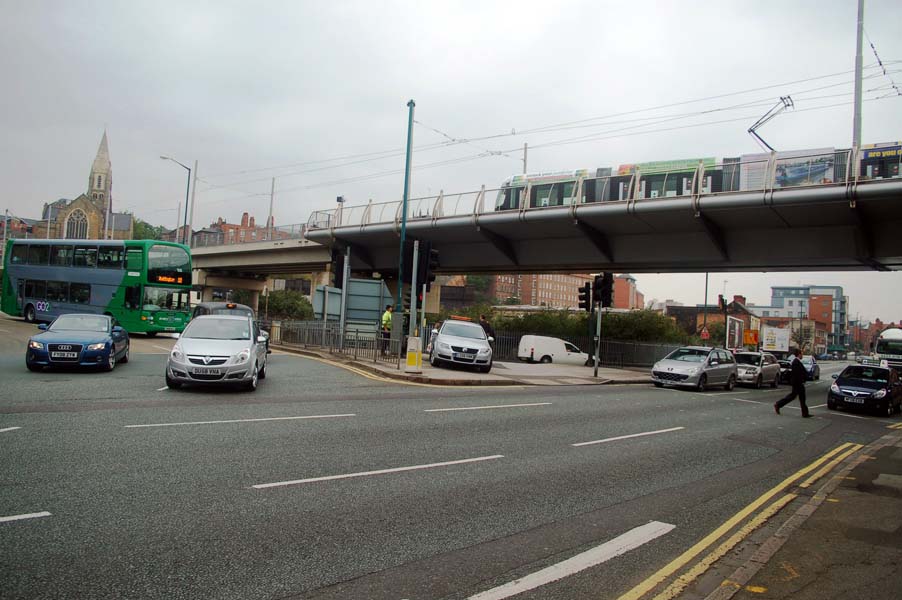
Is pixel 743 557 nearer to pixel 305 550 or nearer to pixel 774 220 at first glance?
pixel 305 550

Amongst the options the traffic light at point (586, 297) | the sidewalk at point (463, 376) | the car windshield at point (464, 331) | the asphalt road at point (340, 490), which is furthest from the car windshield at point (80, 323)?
the traffic light at point (586, 297)

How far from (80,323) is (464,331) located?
A: 37.6ft

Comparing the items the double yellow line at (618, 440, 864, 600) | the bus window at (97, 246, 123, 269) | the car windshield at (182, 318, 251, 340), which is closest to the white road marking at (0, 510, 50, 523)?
the double yellow line at (618, 440, 864, 600)

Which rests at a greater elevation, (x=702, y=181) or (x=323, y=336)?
(x=702, y=181)

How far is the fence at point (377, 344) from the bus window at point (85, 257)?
26.5 ft

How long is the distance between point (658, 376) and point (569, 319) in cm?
2320

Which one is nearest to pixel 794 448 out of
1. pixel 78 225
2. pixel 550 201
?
pixel 550 201

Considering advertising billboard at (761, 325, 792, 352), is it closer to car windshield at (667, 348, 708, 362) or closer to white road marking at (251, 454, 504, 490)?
car windshield at (667, 348, 708, 362)

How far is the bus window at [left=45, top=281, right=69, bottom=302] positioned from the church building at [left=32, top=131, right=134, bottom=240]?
77.3 metres

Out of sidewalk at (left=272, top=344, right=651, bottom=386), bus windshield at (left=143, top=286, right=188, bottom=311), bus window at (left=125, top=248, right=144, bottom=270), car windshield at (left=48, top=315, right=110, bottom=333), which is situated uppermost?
bus window at (left=125, top=248, right=144, bottom=270)

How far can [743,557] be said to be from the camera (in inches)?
187

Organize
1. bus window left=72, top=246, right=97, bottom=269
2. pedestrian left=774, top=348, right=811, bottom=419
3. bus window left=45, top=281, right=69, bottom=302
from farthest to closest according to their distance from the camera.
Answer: bus window left=45, top=281, right=69, bottom=302, bus window left=72, top=246, right=97, bottom=269, pedestrian left=774, top=348, right=811, bottom=419

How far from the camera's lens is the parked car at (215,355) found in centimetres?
1226

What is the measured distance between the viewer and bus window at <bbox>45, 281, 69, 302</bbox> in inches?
1169
